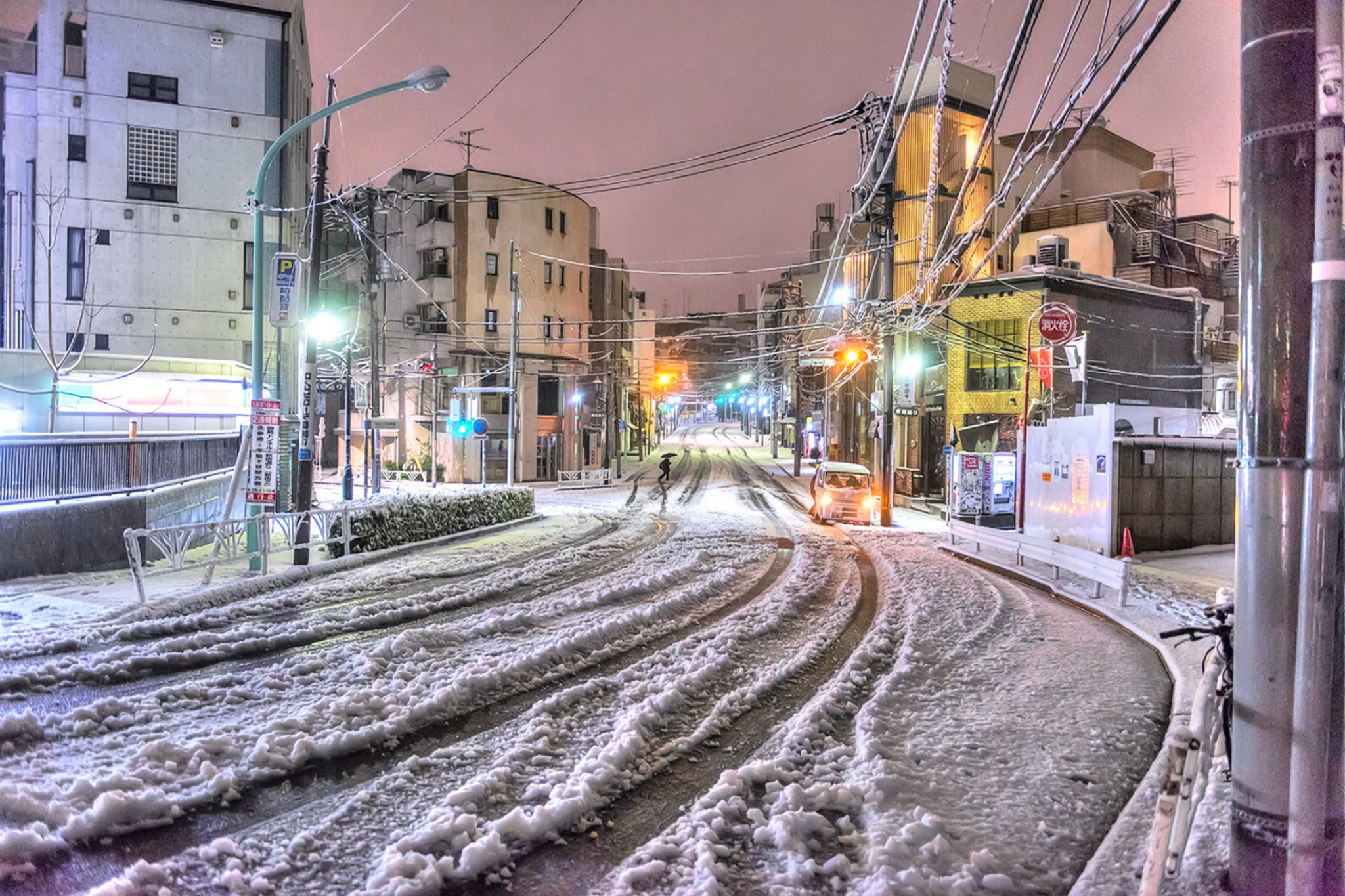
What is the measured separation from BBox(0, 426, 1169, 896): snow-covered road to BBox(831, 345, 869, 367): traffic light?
1648 centimetres

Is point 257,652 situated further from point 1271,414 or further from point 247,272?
point 247,272

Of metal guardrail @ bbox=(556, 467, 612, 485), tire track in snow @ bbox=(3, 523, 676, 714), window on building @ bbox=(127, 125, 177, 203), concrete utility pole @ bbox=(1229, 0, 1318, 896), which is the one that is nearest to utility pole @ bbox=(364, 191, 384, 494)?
window on building @ bbox=(127, 125, 177, 203)

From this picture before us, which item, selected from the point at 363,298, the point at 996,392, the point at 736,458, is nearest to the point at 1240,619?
the point at 996,392

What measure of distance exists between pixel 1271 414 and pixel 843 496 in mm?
20678

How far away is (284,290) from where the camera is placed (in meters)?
13.6

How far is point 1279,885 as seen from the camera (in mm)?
3158

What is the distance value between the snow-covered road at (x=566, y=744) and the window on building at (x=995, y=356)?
21982 millimetres

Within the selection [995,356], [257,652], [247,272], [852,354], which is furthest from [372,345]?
[995,356]

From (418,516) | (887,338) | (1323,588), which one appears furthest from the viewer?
(887,338)

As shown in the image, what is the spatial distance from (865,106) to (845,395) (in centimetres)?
3644

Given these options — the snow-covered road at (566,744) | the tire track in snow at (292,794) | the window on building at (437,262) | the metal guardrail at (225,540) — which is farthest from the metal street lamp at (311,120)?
the window on building at (437,262)

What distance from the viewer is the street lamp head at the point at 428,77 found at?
1238 centimetres

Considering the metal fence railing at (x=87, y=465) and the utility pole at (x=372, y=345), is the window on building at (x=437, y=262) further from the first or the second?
the metal fence railing at (x=87, y=465)

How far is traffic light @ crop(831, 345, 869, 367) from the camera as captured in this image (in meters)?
26.7
